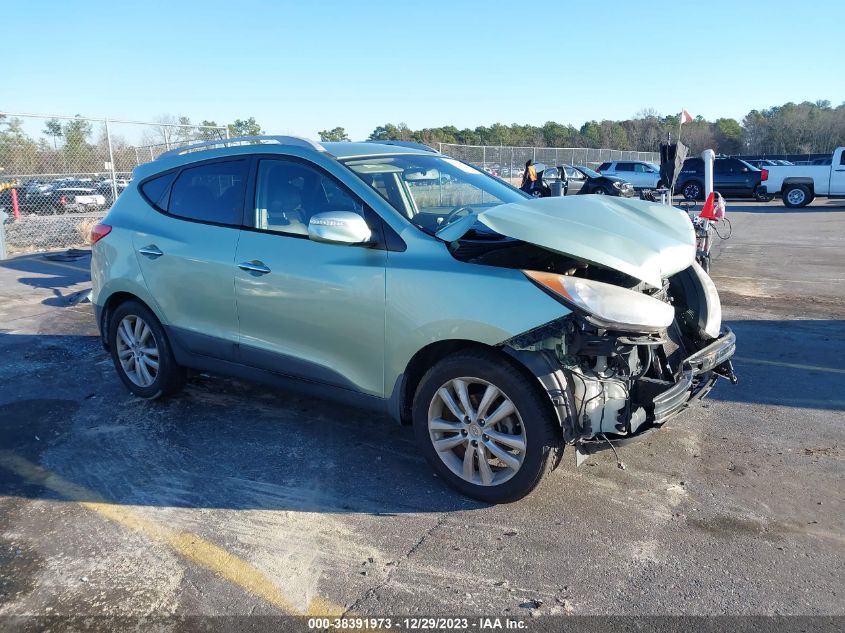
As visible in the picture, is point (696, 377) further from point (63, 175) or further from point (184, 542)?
point (63, 175)

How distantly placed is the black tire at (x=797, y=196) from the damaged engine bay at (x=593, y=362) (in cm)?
2249

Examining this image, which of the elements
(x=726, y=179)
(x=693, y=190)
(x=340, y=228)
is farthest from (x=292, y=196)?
(x=726, y=179)

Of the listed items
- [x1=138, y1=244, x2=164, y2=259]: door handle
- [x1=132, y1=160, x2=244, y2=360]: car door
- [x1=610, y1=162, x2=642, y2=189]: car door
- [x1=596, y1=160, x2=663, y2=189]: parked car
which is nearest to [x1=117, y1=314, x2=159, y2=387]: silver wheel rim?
[x1=132, y1=160, x2=244, y2=360]: car door

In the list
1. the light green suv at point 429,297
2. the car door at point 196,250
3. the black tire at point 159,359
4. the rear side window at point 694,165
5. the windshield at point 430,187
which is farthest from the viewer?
the rear side window at point 694,165

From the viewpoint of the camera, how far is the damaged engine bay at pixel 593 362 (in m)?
3.17

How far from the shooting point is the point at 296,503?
367cm

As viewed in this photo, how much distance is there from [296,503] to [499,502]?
3.68 feet

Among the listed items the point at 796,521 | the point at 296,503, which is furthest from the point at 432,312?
the point at 796,521

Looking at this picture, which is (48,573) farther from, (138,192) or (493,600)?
(138,192)

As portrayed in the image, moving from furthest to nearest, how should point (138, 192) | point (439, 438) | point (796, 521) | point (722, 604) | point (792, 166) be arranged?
1. point (792, 166)
2. point (138, 192)
3. point (439, 438)
4. point (796, 521)
5. point (722, 604)

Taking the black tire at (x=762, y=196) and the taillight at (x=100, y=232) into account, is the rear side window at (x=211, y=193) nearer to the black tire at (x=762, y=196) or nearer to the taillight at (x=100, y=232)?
the taillight at (x=100, y=232)

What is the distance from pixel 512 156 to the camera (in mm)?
33688

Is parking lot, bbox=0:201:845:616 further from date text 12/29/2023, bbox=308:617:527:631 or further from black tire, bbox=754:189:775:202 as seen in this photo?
black tire, bbox=754:189:775:202

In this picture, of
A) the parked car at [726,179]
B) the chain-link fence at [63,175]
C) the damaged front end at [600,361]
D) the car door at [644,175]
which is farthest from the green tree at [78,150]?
the car door at [644,175]
